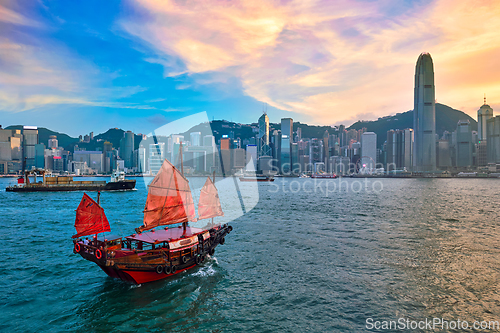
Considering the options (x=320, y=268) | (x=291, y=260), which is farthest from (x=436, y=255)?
(x=291, y=260)

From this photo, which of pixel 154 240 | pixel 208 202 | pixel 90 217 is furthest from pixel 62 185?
pixel 154 240

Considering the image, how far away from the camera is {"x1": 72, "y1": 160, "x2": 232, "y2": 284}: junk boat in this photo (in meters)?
19.0

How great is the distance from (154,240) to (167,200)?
12.1 ft

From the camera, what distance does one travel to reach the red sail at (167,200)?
2272cm

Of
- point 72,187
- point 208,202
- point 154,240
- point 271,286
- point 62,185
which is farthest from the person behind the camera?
point 62,185

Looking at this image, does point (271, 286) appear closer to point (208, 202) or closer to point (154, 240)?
point (154, 240)

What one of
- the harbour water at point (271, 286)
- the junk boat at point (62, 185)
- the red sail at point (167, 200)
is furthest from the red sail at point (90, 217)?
the junk boat at point (62, 185)

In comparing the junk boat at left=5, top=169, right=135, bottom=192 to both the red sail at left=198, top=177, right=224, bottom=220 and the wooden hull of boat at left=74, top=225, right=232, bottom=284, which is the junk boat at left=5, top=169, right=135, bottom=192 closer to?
the red sail at left=198, top=177, right=224, bottom=220

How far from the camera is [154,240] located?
21125 mm

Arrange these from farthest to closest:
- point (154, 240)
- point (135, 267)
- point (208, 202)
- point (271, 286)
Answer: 1. point (208, 202)
2. point (154, 240)
3. point (271, 286)
4. point (135, 267)

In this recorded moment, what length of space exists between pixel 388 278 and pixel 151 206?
20160 millimetres

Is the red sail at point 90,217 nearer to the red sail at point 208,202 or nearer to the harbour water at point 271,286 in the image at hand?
the harbour water at point 271,286

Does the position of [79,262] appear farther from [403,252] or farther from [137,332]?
[403,252]

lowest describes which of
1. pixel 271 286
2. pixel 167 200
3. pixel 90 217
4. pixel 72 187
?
pixel 271 286
